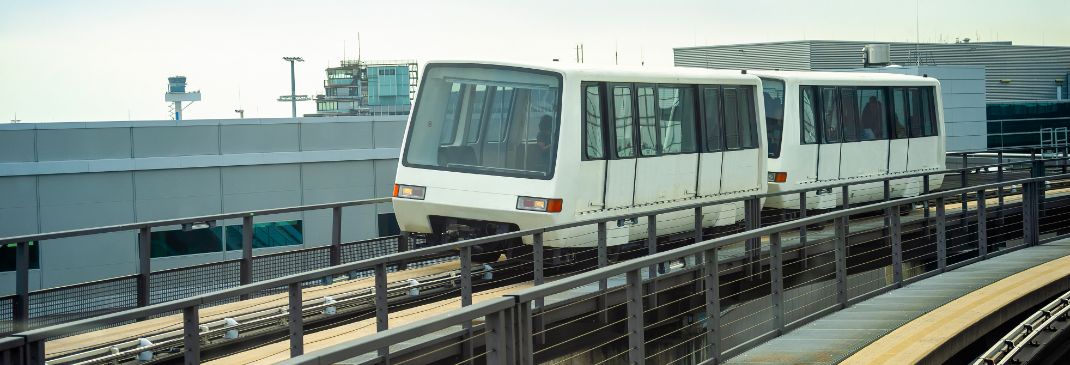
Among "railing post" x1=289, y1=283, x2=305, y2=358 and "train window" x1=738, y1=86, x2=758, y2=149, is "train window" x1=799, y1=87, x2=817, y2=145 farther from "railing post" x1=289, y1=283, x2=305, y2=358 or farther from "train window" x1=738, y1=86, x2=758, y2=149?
"railing post" x1=289, y1=283, x2=305, y2=358

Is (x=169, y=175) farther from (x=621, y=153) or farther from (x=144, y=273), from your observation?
(x=144, y=273)

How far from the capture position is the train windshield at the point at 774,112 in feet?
80.3

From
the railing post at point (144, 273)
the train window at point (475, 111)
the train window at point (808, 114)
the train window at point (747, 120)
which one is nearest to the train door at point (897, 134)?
the train window at point (808, 114)

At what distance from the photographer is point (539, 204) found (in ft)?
58.1

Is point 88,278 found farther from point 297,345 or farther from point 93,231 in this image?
point 297,345

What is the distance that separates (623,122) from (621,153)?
0.39 m

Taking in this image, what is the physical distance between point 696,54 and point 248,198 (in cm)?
4712

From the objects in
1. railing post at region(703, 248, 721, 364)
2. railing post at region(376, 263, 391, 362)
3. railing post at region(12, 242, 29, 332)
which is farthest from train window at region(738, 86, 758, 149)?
railing post at region(703, 248, 721, 364)

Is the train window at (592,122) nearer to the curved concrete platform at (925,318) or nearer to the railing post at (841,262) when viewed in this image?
the curved concrete platform at (925,318)

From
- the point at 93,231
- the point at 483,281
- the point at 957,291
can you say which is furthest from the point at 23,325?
the point at 957,291

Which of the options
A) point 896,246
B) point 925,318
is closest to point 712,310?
point 925,318

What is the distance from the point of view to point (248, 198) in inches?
1441

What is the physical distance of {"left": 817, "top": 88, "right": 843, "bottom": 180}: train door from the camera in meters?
25.5

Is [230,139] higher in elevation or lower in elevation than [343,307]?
higher
